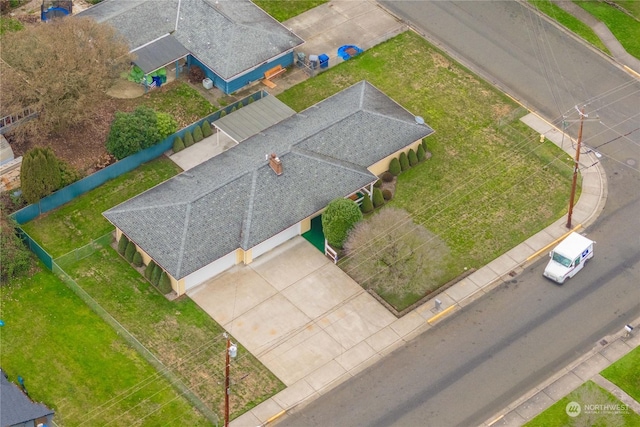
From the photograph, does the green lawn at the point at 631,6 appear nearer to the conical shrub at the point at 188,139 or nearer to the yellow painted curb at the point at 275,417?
the conical shrub at the point at 188,139

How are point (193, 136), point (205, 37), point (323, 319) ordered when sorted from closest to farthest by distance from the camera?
point (323, 319), point (193, 136), point (205, 37)

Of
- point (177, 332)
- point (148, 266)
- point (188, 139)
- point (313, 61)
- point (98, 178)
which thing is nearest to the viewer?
point (177, 332)

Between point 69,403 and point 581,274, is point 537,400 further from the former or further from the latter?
point 69,403

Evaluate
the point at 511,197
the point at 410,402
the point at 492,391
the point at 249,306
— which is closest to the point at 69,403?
the point at 249,306

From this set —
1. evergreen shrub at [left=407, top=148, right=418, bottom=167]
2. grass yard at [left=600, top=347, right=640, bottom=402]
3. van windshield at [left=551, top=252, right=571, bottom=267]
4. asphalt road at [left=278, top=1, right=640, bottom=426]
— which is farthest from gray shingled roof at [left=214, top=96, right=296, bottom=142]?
grass yard at [left=600, top=347, right=640, bottom=402]

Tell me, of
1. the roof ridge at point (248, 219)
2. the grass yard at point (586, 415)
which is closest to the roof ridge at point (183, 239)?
the roof ridge at point (248, 219)

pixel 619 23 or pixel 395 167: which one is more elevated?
pixel 619 23

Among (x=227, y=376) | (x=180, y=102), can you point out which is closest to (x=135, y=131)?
(x=180, y=102)

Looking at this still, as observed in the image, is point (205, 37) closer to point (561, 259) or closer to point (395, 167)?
point (395, 167)
